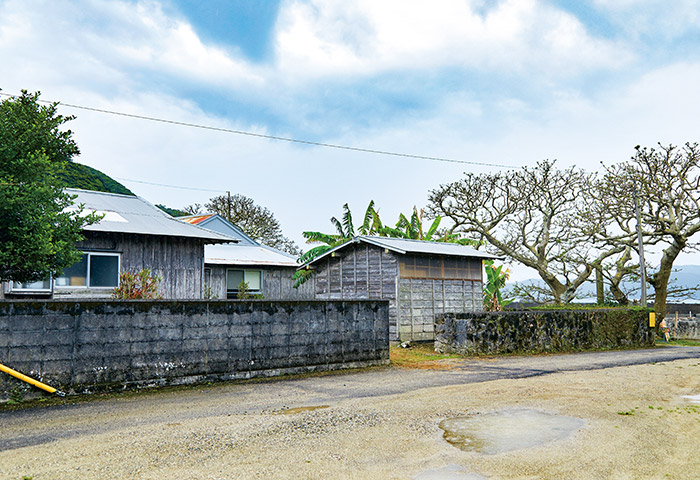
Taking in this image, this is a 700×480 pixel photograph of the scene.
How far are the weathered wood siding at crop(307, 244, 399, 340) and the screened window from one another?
0.48 m

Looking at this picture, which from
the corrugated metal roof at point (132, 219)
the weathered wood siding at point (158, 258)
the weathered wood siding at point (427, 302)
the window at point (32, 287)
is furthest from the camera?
the weathered wood siding at point (427, 302)

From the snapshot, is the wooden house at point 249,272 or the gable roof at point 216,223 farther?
the gable roof at point 216,223

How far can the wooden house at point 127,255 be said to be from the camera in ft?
51.1

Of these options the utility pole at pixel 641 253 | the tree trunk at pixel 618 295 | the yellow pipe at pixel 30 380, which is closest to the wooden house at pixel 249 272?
the yellow pipe at pixel 30 380

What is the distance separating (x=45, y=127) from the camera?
1186 centimetres

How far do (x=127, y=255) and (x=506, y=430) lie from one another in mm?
13007

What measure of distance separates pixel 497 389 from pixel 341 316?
3.92 metres

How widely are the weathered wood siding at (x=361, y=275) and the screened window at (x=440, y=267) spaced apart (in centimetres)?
48

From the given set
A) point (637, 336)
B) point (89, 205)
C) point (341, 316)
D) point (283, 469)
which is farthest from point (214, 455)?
point (637, 336)

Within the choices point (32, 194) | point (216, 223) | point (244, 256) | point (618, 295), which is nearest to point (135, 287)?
point (32, 194)

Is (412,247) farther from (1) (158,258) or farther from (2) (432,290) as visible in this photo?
(1) (158,258)

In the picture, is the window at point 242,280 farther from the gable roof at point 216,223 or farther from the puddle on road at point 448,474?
the puddle on road at point 448,474

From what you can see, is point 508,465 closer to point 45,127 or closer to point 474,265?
point 45,127

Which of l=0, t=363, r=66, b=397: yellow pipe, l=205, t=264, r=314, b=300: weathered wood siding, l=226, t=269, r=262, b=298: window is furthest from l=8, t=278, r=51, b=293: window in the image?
l=226, t=269, r=262, b=298: window
